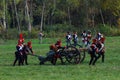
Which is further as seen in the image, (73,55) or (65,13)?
(65,13)

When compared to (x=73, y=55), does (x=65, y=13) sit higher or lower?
higher

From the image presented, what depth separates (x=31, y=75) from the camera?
2027cm

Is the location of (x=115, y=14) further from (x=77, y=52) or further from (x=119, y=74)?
(x=119, y=74)

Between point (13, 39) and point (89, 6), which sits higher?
point (89, 6)

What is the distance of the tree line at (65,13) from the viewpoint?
73.8 m

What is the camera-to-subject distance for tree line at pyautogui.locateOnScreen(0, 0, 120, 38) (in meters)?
73.8

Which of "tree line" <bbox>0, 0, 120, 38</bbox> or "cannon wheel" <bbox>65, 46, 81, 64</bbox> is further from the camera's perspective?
"tree line" <bbox>0, 0, 120, 38</bbox>

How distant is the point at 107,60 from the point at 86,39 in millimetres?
13156

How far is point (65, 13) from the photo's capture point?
3157 inches

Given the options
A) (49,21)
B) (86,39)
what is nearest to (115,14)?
(49,21)

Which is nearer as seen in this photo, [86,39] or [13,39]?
[86,39]

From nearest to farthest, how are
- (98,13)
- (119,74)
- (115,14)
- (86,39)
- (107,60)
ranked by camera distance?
1. (119,74)
2. (107,60)
3. (86,39)
4. (115,14)
5. (98,13)

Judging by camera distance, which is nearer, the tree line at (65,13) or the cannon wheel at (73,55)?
the cannon wheel at (73,55)

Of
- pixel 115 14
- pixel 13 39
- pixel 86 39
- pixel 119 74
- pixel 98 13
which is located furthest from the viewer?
pixel 98 13
